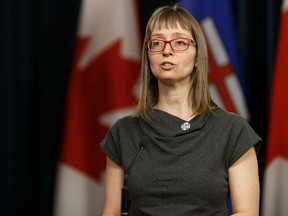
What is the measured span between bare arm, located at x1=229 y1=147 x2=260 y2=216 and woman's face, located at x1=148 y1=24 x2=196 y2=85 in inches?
12.1

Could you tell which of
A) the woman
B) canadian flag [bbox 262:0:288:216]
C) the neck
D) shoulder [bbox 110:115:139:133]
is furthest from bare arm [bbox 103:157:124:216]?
canadian flag [bbox 262:0:288:216]

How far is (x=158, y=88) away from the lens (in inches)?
71.6

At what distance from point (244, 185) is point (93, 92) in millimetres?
1268

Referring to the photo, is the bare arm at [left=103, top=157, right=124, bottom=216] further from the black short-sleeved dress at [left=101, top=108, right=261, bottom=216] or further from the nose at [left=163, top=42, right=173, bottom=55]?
the nose at [left=163, top=42, right=173, bottom=55]

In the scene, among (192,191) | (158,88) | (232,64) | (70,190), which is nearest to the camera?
(192,191)

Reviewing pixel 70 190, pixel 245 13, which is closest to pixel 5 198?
pixel 70 190

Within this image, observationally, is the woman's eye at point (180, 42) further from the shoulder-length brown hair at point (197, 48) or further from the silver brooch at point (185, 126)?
the silver brooch at point (185, 126)

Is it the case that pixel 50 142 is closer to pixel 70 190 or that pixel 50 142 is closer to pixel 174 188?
pixel 70 190

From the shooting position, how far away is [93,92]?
2748mm

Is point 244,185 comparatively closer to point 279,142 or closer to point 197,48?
point 197,48

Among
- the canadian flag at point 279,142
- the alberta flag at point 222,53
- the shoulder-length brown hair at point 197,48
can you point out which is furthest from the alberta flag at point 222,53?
the shoulder-length brown hair at point 197,48

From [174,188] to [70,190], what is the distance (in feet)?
3.91

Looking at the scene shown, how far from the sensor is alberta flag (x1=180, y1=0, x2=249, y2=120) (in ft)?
8.07

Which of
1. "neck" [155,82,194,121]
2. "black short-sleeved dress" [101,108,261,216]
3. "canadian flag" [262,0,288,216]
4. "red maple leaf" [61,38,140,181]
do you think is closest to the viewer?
"black short-sleeved dress" [101,108,261,216]
